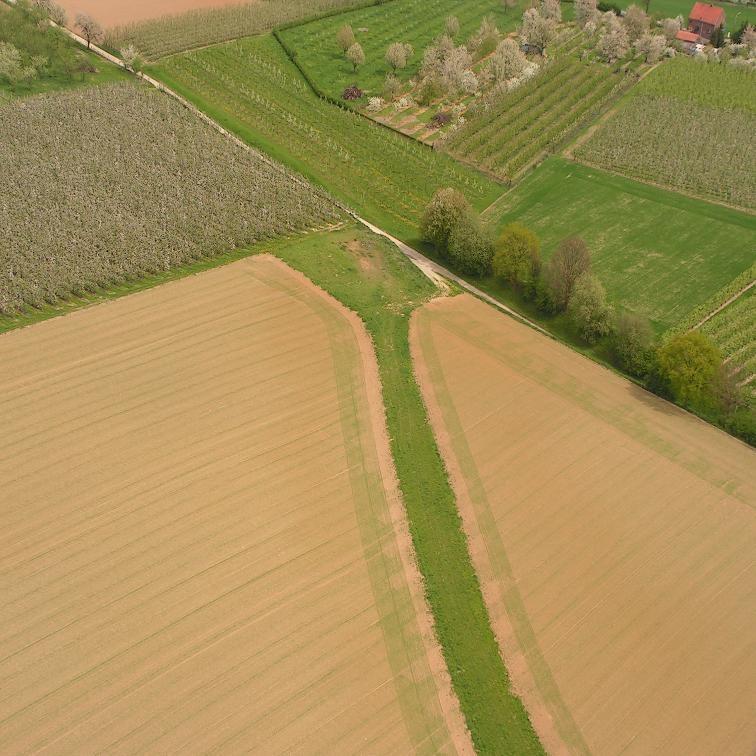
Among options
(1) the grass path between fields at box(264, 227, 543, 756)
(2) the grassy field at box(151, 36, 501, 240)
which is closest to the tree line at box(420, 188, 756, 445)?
(1) the grass path between fields at box(264, 227, 543, 756)

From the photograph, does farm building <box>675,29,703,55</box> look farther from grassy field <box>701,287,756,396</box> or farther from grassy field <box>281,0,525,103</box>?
grassy field <box>701,287,756,396</box>

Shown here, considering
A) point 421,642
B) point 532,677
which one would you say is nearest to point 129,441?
point 421,642

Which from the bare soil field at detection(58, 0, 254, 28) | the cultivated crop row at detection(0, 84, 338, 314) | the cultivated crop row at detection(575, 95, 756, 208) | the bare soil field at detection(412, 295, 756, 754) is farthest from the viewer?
the bare soil field at detection(58, 0, 254, 28)

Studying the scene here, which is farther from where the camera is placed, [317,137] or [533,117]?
[533,117]

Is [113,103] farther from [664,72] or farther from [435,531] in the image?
[664,72]

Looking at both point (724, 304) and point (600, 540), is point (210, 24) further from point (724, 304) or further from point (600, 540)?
point (600, 540)

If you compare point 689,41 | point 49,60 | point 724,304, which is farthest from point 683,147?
point 49,60
